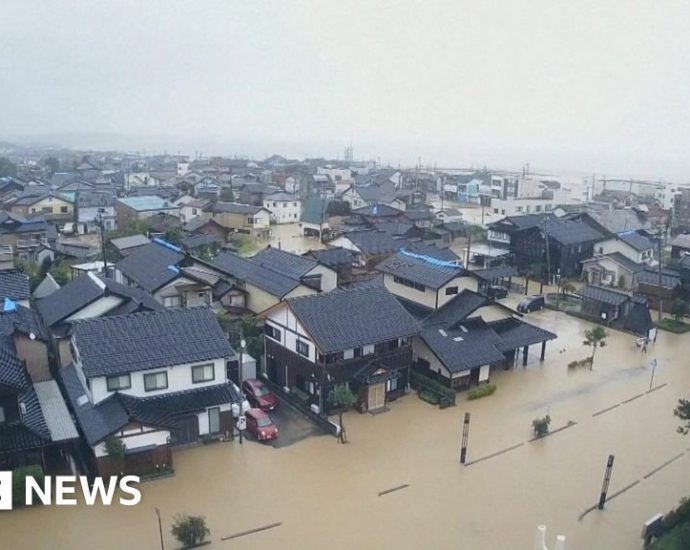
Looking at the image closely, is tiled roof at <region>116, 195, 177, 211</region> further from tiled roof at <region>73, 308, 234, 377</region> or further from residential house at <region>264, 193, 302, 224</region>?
tiled roof at <region>73, 308, 234, 377</region>

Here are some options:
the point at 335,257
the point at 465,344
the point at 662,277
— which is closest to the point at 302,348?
the point at 465,344

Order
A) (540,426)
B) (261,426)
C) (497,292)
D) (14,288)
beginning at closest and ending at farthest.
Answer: (261,426) → (540,426) → (14,288) → (497,292)

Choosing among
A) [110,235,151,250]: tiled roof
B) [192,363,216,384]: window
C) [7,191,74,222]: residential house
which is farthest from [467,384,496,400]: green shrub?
[7,191,74,222]: residential house

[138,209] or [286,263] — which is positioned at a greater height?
[286,263]

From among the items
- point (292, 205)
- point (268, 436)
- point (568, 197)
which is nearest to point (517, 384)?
point (268, 436)

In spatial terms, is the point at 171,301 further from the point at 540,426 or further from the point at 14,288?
the point at 540,426

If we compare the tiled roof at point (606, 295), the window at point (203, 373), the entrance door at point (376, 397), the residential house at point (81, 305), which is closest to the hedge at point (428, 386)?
the entrance door at point (376, 397)

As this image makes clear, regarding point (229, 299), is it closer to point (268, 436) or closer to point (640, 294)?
point (268, 436)
